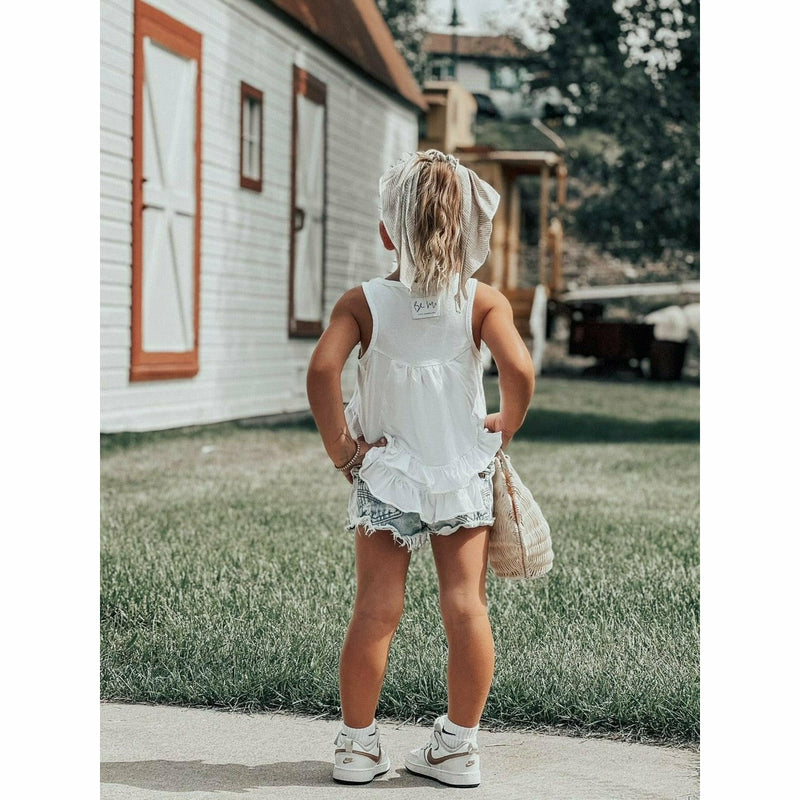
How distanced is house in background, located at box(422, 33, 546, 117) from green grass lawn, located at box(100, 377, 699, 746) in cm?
1272

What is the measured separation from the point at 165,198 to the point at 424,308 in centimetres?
663

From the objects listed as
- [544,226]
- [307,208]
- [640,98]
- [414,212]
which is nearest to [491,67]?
[544,226]

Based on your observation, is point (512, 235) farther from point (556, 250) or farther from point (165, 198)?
point (165, 198)

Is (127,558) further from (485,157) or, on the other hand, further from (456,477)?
(485,157)

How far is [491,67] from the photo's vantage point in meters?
20.8

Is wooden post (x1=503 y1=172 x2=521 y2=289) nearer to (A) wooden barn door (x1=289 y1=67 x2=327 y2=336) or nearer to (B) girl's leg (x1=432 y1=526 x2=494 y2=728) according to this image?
(A) wooden barn door (x1=289 y1=67 x2=327 y2=336)

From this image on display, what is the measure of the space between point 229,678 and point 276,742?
40cm

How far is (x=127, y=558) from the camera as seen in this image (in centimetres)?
498

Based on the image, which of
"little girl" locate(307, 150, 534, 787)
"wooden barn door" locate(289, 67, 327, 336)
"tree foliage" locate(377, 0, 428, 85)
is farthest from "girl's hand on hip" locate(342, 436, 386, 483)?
"tree foliage" locate(377, 0, 428, 85)

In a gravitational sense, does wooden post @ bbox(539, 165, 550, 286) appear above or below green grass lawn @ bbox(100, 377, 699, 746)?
above

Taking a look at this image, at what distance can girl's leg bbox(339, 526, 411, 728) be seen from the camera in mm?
2848

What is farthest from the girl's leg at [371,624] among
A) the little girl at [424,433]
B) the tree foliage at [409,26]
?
the tree foliage at [409,26]

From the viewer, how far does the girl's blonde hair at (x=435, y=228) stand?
2.84m

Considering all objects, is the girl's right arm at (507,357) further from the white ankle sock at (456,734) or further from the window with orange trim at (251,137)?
the window with orange trim at (251,137)
